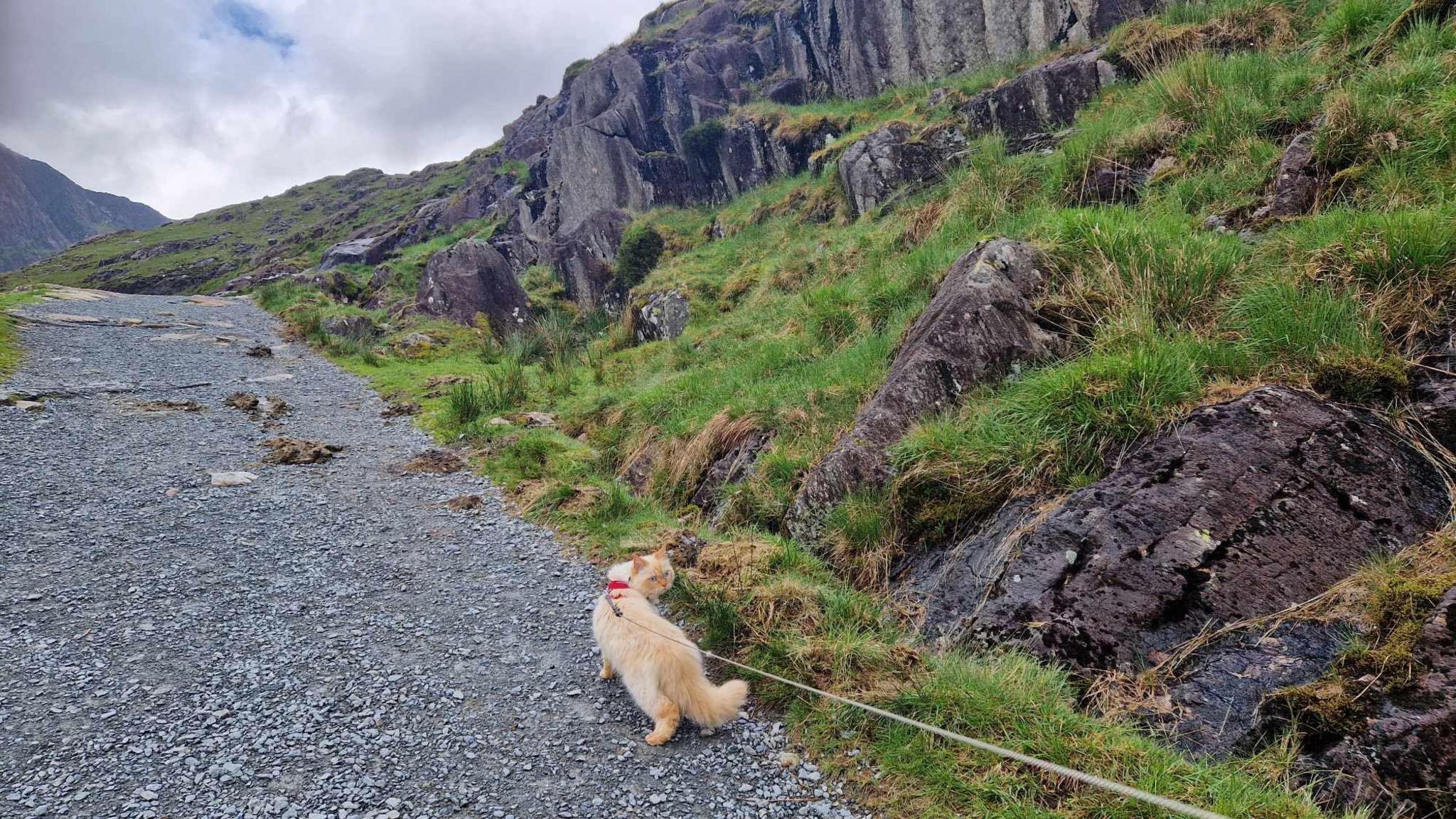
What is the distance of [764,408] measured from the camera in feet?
22.7

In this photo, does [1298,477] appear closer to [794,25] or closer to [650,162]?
[650,162]

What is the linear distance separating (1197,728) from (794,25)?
128 ft

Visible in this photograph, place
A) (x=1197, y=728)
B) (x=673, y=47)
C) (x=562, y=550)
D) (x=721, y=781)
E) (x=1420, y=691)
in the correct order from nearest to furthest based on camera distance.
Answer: (x=1420, y=691), (x=1197, y=728), (x=721, y=781), (x=562, y=550), (x=673, y=47)

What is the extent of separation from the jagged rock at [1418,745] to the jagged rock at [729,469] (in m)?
4.48

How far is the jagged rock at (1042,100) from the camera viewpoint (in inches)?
455

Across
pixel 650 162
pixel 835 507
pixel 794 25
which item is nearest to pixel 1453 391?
pixel 835 507

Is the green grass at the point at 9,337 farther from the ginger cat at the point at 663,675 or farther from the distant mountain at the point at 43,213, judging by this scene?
the distant mountain at the point at 43,213

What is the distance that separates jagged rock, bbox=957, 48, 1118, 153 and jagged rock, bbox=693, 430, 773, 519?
7.92 metres

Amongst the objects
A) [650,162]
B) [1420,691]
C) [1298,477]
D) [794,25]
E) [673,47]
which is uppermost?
[673,47]

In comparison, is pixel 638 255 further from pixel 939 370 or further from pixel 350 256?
pixel 350 256

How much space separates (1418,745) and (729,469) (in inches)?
200

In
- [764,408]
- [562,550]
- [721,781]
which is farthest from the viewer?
[764,408]

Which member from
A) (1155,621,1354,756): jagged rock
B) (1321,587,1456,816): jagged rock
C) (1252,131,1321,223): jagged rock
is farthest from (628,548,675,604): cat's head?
(1252,131,1321,223): jagged rock

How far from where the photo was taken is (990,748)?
249 centimetres
